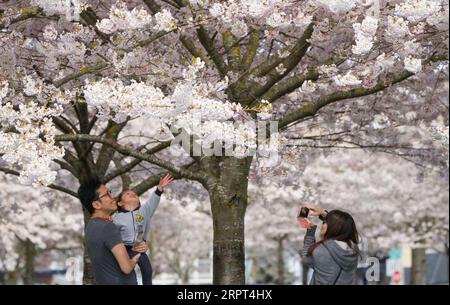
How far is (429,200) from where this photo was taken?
107 ft

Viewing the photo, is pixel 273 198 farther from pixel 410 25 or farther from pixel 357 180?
pixel 410 25

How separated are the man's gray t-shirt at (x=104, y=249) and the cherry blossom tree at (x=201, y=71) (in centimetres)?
151

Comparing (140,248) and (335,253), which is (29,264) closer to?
(140,248)

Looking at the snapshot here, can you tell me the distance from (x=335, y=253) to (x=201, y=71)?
4.61m

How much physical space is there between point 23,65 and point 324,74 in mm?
3561

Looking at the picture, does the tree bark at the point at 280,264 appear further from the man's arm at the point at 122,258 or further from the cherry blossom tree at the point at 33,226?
the man's arm at the point at 122,258

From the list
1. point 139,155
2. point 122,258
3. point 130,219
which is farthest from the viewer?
point 139,155

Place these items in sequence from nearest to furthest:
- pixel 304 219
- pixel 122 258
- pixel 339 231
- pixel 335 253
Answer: pixel 335 253 < pixel 339 231 < pixel 122 258 < pixel 304 219

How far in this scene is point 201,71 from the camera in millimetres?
10938

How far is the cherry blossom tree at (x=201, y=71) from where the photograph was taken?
914 cm

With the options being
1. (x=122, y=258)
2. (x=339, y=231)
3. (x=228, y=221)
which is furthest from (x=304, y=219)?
(x=228, y=221)

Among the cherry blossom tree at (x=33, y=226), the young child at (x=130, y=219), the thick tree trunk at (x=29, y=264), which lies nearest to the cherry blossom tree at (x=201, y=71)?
the young child at (x=130, y=219)

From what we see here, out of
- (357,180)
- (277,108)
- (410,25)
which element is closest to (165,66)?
(410,25)
